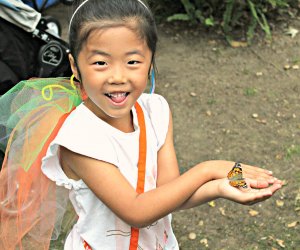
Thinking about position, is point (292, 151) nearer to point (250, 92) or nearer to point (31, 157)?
point (250, 92)

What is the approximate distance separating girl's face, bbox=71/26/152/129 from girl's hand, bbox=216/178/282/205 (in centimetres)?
40

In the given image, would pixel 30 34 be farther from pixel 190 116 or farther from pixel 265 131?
pixel 265 131

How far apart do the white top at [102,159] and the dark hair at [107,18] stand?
249 millimetres

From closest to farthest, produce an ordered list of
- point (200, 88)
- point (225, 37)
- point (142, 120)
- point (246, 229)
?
point (142, 120)
point (246, 229)
point (200, 88)
point (225, 37)

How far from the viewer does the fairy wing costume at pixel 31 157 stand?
2.10 metres

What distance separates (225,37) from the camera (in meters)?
5.59

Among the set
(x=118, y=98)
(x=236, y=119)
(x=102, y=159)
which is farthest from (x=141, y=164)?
(x=236, y=119)

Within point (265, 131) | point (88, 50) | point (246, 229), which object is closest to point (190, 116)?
point (265, 131)

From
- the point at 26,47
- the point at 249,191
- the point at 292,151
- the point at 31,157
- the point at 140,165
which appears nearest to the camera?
the point at 249,191

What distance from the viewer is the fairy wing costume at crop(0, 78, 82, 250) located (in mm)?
2100

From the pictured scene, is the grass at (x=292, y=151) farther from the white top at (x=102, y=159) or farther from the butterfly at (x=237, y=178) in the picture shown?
the butterfly at (x=237, y=178)

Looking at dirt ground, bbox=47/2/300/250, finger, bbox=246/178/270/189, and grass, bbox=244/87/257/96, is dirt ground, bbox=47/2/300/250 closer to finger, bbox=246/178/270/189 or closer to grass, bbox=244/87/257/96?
grass, bbox=244/87/257/96

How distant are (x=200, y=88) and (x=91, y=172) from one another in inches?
125

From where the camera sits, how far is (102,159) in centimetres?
186
